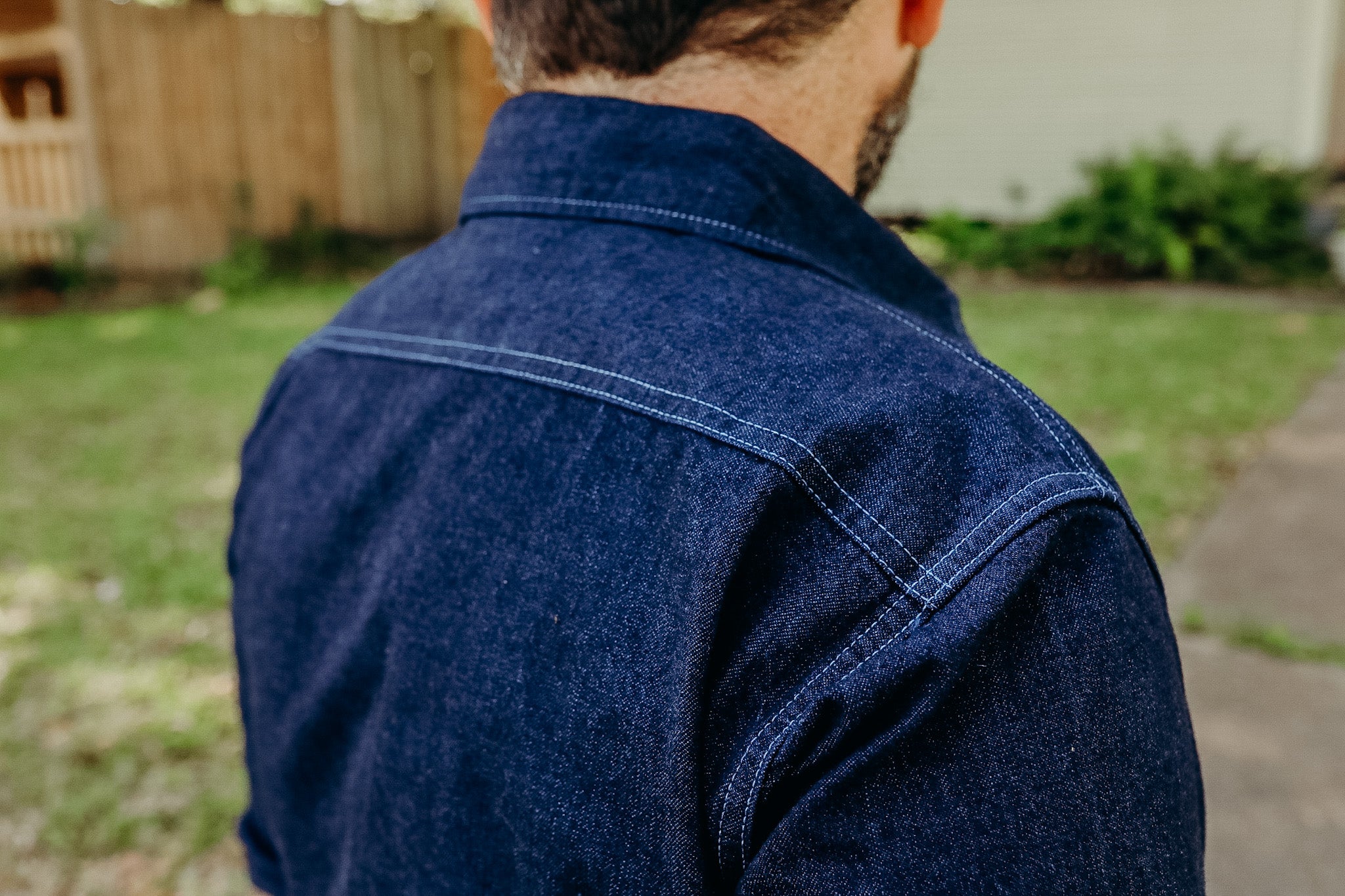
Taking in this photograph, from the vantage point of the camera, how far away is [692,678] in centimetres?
73

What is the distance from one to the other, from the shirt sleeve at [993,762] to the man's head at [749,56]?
0.45 meters

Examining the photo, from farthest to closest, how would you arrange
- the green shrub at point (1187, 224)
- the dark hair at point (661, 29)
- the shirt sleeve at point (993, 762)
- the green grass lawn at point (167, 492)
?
the green shrub at point (1187, 224)
the green grass lawn at point (167, 492)
the dark hair at point (661, 29)
the shirt sleeve at point (993, 762)

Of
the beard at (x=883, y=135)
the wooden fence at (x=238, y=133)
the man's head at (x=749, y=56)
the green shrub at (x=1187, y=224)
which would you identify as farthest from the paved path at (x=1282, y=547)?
the wooden fence at (x=238, y=133)

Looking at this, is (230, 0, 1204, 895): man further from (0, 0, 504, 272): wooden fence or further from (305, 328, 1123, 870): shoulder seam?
(0, 0, 504, 272): wooden fence

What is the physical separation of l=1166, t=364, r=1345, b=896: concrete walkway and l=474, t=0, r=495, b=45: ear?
229 cm

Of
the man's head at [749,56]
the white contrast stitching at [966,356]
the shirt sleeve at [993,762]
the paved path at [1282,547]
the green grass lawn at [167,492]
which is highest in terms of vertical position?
the man's head at [749,56]

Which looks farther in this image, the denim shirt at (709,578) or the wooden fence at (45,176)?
the wooden fence at (45,176)

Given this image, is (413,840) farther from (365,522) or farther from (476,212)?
(476,212)

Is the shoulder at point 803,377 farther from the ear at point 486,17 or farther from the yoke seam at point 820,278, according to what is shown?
the ear at point 486,17

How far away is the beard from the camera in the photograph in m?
1.06

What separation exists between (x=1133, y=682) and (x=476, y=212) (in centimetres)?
72

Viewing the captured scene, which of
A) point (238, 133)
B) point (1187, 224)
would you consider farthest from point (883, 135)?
point (238, 133)

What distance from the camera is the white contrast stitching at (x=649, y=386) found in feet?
2.38

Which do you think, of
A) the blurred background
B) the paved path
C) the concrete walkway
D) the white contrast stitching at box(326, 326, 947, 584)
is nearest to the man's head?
the white contrast stitching at box(326, 326, 947, 584)
